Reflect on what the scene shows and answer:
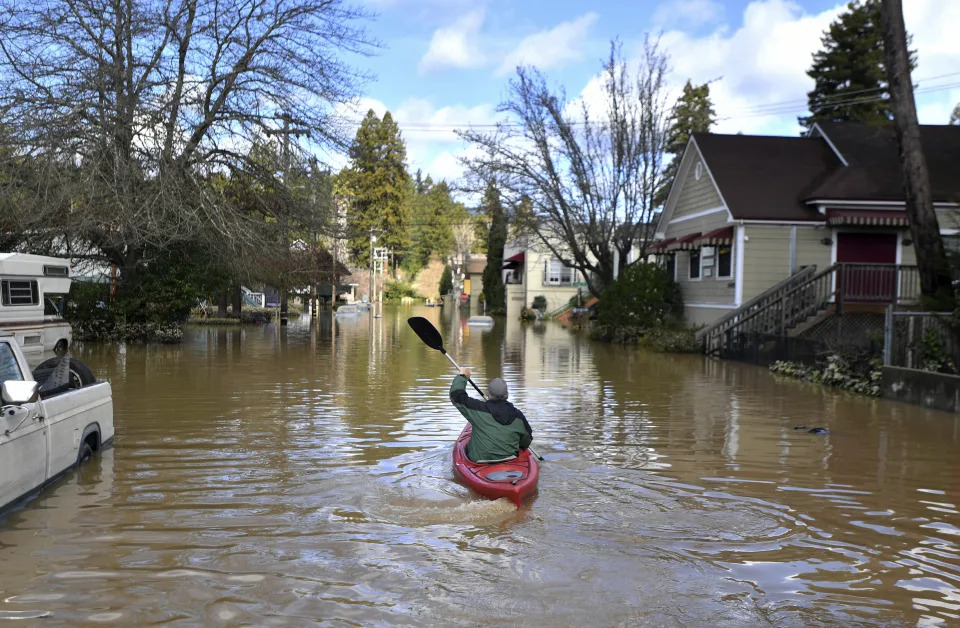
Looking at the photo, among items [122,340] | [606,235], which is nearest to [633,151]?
[606,235]

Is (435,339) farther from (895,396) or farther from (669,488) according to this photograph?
(895,396)

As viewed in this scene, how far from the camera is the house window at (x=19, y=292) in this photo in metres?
17.8

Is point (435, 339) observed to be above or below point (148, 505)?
above

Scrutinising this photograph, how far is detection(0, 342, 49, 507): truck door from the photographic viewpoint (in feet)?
22.2

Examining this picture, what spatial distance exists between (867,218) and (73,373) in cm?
2227

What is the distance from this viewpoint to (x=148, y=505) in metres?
7.99

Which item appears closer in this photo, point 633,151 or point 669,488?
point 669,488

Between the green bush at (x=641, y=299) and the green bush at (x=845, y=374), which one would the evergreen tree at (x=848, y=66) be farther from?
the green bush at (x=845, y=374)

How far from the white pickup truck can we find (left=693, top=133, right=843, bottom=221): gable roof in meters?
21.0

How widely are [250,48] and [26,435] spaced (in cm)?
1940

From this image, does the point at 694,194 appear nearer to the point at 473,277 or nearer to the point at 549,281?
the point at 549,281

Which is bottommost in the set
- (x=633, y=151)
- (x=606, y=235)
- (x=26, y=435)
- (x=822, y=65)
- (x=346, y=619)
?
(x=346, y=619)

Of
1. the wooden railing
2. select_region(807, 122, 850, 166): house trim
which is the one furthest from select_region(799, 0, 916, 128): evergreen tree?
the wooden railing

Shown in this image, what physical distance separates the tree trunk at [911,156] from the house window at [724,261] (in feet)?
33.4
